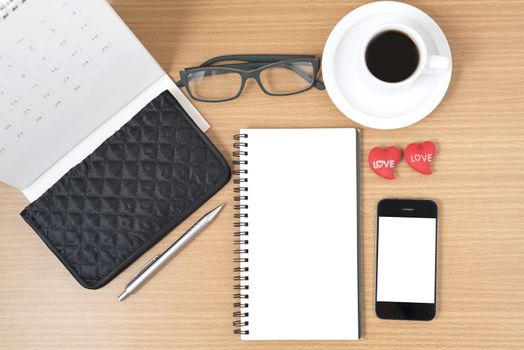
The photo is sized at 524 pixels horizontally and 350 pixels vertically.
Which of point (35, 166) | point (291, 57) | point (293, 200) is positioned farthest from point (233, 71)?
point (35, 166)

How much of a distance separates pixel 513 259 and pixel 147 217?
0.52 metres

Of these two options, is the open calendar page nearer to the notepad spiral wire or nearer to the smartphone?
the notepad spiral wire

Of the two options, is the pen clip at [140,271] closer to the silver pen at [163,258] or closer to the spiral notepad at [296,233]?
the silver pen at [163,258]

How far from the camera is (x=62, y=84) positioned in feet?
1.98

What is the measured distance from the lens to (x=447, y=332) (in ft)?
2.27

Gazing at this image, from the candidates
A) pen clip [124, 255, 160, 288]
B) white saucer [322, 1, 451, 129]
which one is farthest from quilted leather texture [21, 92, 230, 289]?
white saucer [322, 1, 451, 129]

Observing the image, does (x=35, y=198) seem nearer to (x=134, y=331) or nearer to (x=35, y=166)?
(x=35, y=166)

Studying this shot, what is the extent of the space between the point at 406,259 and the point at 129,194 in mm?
403

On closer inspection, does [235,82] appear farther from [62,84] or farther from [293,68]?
[62,84]

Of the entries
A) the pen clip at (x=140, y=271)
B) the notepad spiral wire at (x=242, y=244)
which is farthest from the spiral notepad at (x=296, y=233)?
the pen clip at (x=140, y=271)

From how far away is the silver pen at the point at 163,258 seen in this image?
2.30 ft

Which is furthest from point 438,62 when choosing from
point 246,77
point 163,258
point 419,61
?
point 163,258

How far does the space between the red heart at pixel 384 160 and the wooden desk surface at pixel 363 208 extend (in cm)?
1

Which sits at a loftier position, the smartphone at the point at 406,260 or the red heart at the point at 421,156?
the red heart at the point at 421,156
